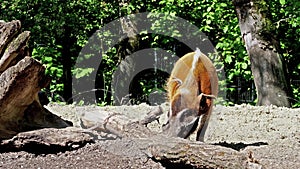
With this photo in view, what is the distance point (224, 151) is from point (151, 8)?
691 cm

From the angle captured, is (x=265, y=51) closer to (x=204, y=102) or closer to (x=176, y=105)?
(x=204, y=102)

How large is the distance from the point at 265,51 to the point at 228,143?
2.58 meters

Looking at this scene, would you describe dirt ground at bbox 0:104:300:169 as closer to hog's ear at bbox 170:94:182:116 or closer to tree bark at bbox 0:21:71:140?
tree bark at bbox 0:21:71:140

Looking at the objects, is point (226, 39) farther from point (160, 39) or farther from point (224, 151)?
point (224, 151)

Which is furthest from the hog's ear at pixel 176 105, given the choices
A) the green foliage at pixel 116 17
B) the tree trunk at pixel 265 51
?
the green foliage at pixel 116 17

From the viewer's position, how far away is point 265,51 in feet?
21.5

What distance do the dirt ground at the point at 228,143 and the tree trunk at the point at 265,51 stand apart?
1.87 feet

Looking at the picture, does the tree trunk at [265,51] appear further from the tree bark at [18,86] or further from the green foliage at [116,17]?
the tree bark at [18,86]

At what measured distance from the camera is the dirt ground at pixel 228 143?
3.40 m

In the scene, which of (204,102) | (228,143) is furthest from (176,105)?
(228,143)

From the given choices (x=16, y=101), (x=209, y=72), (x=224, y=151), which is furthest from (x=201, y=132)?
(x=16, y=101)

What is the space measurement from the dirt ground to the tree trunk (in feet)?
1.87

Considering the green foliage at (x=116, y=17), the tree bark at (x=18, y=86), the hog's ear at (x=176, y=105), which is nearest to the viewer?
A: the tree bark at (x=18, y=86)

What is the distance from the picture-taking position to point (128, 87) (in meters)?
8.96
